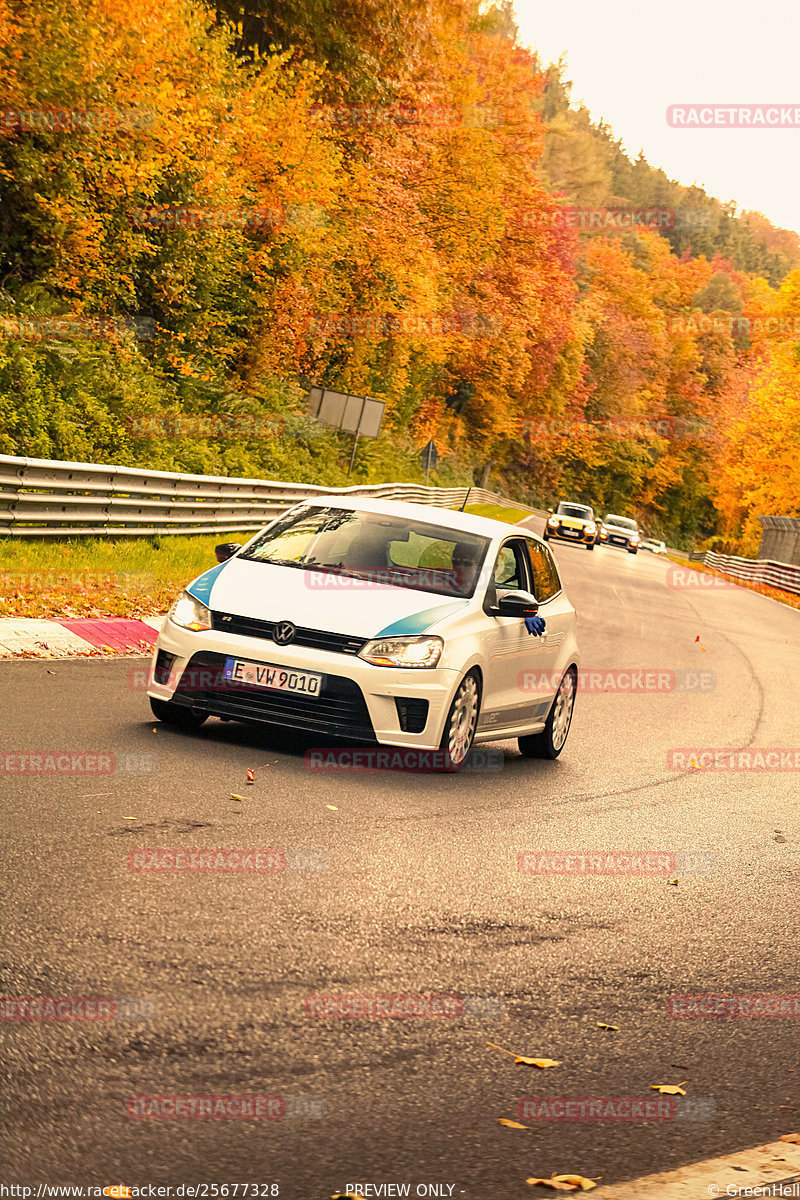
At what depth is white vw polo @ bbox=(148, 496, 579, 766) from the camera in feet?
28.2

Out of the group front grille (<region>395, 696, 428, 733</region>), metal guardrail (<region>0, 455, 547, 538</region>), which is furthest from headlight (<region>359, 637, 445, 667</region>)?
metal guardrail (<region>0, 455, 547, 538</region>)

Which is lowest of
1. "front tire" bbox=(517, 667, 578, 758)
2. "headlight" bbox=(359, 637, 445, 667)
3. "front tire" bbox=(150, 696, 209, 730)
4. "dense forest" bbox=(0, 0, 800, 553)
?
"front tire" bbox=(150, 696, 209, 730)

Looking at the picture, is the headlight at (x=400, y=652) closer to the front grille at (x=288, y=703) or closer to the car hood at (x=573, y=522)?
the front grille at (x=288, y=703)

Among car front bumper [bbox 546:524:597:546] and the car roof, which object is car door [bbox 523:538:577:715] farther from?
car front bumper [bbox 546:524:597:546]

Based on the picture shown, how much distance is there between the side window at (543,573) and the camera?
35.5ft

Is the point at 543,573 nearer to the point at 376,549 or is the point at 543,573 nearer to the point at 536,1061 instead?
the point at 376,549

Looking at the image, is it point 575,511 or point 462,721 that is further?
point 575,511

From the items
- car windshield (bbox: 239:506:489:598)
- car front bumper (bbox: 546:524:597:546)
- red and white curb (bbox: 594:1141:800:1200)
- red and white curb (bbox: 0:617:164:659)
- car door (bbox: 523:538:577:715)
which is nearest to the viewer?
red and white curb (bbox: 594:1141:800:1200)

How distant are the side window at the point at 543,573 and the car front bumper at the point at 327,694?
2185 millimetres

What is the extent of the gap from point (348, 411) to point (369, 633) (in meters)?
29.8

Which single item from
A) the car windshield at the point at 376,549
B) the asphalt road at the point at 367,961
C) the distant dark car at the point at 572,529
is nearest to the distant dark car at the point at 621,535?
the distant dark car at the point at 572,529

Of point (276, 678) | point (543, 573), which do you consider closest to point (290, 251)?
point (543, 573)

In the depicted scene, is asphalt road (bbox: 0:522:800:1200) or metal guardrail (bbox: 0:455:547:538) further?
metal guardrail (bbox: 0:455:547:538)

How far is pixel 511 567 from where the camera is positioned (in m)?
10.4
